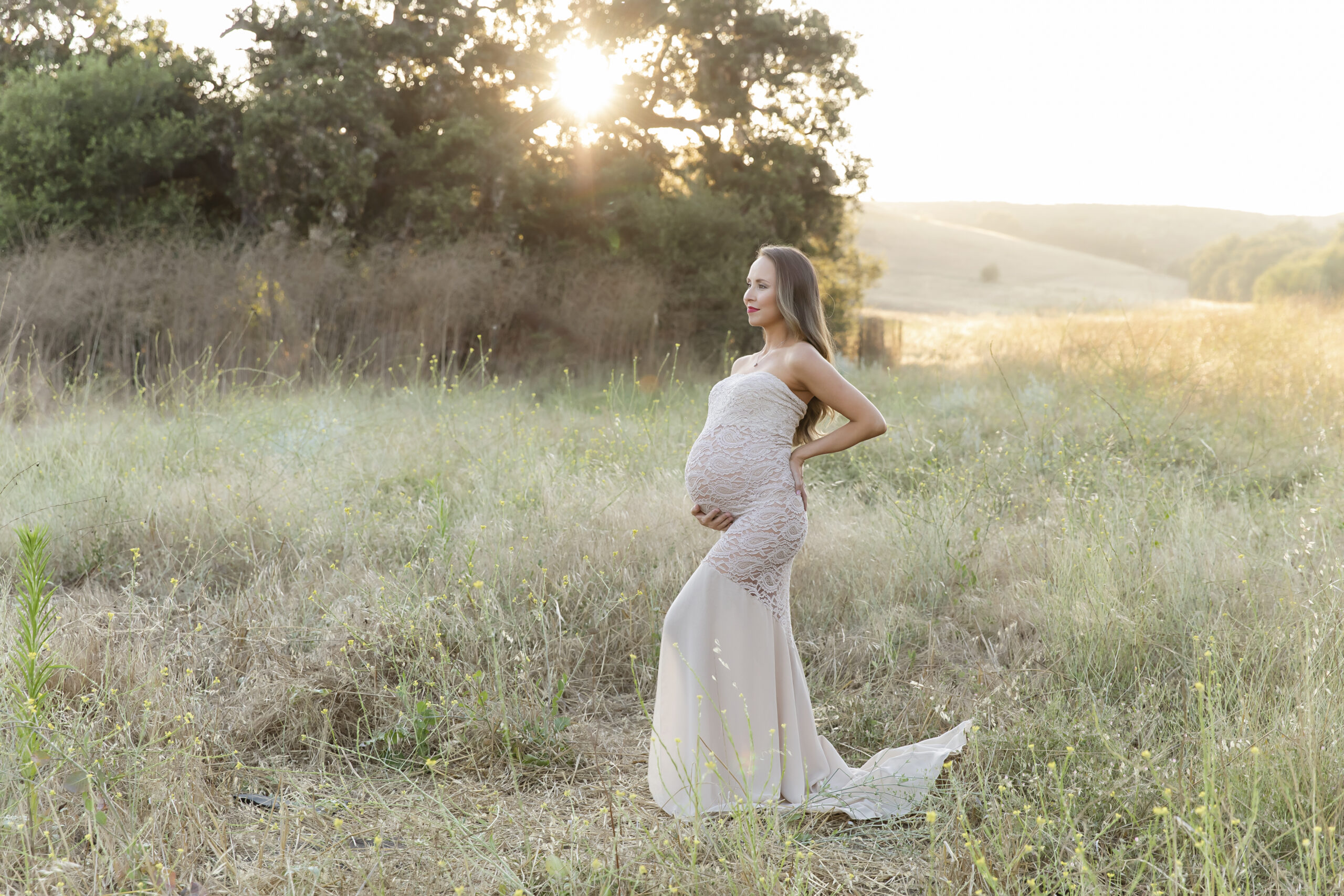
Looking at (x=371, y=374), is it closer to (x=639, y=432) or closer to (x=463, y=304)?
(x=463, y=304)

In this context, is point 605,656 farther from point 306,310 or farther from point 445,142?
point 445,142

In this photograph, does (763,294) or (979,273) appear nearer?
(763,294)

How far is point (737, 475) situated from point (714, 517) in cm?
20

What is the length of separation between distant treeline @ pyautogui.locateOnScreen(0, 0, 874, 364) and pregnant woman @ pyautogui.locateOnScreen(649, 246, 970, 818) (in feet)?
33.2

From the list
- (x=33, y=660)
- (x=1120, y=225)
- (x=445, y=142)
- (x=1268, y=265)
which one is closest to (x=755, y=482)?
(x=33, y=660)

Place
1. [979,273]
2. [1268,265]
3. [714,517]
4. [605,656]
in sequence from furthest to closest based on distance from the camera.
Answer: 1. [979,273]
2. [1268,265]
3. [605,656]
4. [714,517]

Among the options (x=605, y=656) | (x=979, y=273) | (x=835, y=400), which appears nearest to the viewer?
(x=835, y=400)

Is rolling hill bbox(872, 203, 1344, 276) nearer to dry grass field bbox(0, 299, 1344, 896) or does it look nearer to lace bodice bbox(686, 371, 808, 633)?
dry grass field bbox(0, 299, 1344, 896)

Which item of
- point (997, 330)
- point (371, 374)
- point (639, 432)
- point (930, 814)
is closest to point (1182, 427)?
point (639, 432)

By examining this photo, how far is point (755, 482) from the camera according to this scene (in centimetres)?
325

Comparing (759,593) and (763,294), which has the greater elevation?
(763,294)

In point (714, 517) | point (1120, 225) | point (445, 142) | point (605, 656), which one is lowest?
point (605, 656)

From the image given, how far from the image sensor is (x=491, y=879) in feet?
9.24

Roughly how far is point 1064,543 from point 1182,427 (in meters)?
3.91
